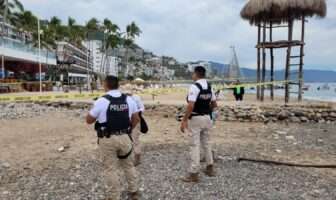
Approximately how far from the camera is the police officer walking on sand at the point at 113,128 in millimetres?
4691

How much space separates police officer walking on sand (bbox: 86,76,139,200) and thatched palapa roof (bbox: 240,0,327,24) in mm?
15365

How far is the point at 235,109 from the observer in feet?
52.1

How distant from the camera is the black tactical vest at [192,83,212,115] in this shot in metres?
5.97

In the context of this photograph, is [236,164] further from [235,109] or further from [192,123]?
[235,109]

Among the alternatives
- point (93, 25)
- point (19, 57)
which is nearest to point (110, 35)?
point (93, 25)

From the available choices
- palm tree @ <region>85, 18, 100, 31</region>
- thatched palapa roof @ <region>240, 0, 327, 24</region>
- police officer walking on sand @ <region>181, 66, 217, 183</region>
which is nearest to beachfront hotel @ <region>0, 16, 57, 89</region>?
palm tree @ <region>85, 18, 100, 31</region>

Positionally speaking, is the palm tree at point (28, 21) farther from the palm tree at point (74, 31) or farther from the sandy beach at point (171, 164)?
the sandy beach at point (171, 164)

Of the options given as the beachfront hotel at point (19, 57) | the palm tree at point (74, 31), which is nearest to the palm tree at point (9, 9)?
the beachfront hotel at point (19, 57)

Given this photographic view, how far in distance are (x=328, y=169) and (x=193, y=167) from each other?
9.33ft

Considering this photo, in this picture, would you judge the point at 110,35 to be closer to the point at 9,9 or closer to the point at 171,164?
the point at 9,9

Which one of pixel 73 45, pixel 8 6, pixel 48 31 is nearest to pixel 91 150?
pixel 8 6

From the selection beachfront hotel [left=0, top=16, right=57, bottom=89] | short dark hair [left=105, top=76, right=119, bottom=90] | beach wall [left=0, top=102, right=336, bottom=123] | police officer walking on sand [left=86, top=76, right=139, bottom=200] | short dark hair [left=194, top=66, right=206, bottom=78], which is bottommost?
beach wall [left=0, top=102, right=336, bottom=123]

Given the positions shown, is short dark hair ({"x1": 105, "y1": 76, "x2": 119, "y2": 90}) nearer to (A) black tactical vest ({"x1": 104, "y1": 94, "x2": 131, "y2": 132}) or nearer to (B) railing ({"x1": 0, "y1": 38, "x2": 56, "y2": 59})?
(A) black tactical vest ({"x1": 104, "y1": 94, "x2": 131, "y2": 132})

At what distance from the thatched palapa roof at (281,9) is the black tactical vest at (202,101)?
45.4ft
